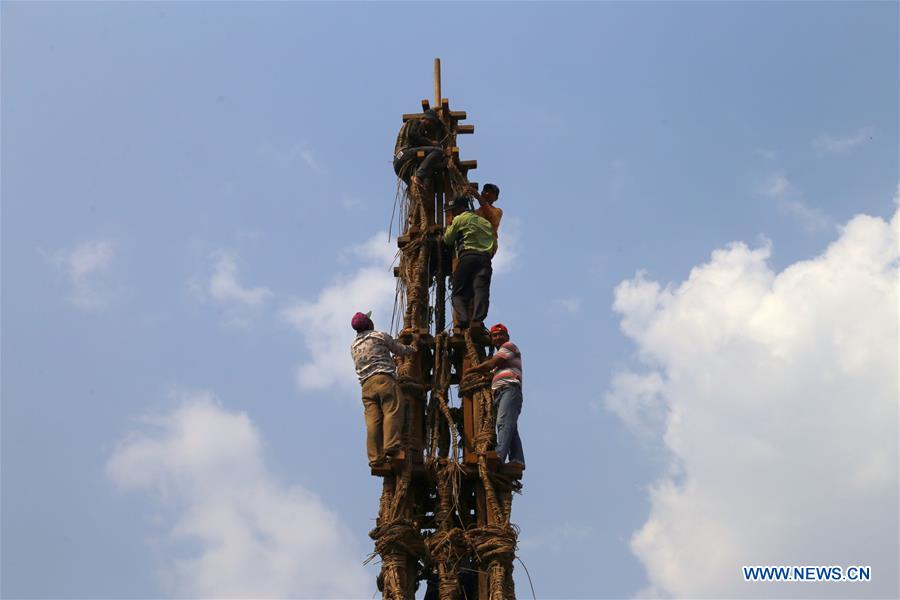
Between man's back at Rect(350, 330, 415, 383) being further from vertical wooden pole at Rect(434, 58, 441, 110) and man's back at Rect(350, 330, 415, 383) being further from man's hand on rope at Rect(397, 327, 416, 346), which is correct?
vertical wooden pole at Rect(434, 58, 441, 110)

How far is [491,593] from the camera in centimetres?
1711

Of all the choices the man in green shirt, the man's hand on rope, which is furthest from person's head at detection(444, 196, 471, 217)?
the man's hand on rope

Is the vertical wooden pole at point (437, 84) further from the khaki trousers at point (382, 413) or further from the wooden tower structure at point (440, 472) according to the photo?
the khaki trousers at point (382, 413)

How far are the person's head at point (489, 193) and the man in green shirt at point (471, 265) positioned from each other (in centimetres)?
71

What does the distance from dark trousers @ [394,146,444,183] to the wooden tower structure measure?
489mm

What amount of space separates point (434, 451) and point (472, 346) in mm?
1609

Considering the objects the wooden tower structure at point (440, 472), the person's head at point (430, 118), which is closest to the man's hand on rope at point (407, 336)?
the wooden tower structure at point (440, 472)

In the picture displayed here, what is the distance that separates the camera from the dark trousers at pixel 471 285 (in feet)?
64.3

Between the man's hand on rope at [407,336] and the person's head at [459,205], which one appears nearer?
the man's hand on rope at [407,336]

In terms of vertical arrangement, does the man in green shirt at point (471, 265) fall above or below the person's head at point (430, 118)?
below

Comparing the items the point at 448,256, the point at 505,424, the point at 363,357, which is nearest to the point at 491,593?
→ the point at 505,424

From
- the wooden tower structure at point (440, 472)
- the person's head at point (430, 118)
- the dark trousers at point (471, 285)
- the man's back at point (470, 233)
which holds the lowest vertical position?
the wooden tower structure at point (440, 472)

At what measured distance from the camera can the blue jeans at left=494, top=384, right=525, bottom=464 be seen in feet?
59.4

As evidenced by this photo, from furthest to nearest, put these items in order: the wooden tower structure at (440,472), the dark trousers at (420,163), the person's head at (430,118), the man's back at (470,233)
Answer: the person's head at (430,118)
the dark trousers at (420,163)
the man's back at (470,233)
the wooden tower structure at (440,472)
